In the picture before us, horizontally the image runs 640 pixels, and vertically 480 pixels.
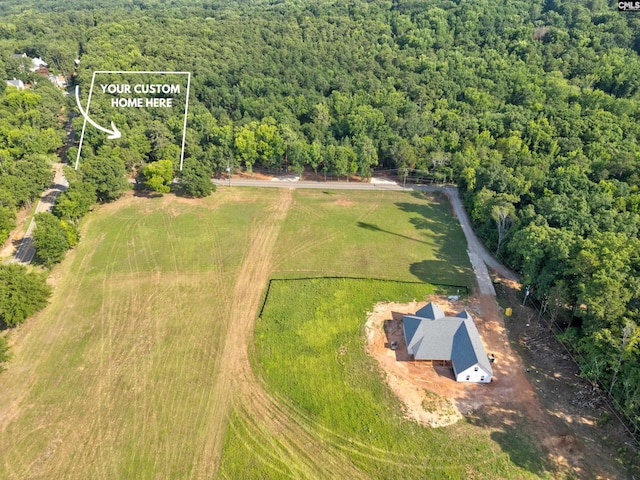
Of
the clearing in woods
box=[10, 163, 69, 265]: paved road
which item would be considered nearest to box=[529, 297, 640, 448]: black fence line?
the clearing in woods

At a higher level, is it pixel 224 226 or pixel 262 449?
pixel 224 226

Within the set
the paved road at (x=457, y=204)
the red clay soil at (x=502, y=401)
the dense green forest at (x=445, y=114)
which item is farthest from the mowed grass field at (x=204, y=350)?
the dense green forest at (x=445, y=114)

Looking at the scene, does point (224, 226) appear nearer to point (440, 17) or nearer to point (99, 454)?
point (99, 454)

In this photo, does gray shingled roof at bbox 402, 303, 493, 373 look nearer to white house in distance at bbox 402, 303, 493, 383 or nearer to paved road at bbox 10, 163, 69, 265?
white house in distance at bbox 402, 303, 493, 383

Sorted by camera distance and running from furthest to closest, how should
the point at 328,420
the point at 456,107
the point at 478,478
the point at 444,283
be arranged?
the point at 456,107, the point at 444,283, the point at 328,420, the point at 478,478

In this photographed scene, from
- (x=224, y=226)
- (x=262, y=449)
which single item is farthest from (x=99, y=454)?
(x=224, y=226)

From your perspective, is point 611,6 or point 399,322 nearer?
point 399,322

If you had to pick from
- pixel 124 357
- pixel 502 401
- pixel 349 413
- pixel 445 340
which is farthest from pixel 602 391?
pixel 124 357

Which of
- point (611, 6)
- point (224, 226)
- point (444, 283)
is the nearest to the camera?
point (444, 283)
